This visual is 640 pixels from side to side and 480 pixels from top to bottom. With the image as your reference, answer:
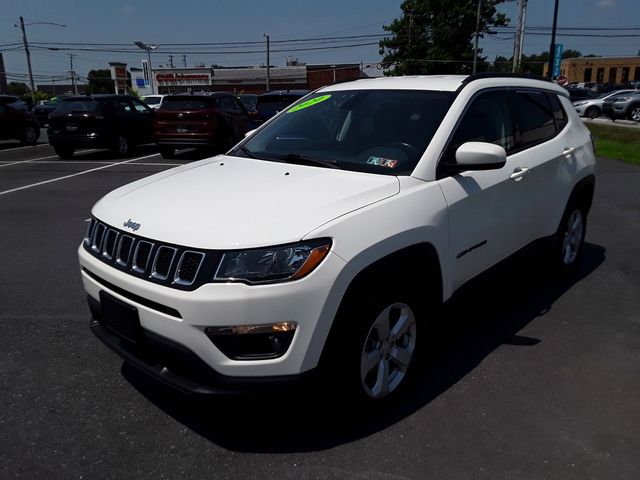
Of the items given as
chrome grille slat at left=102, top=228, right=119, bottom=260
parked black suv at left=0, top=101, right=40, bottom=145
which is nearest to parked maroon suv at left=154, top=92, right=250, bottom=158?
parked black suv at left=0, top=101, right=40, bottom=145

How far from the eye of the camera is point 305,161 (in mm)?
3447

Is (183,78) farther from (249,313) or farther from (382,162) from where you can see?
(249,313)

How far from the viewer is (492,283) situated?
12.0 feet

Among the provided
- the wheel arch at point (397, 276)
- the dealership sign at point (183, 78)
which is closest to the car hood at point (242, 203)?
the wheel arch at point (397, 276)

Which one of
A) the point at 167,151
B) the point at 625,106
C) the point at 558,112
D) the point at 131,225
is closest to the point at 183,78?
the point at 625,106

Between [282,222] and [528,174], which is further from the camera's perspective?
[528,174]

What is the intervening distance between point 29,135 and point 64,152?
431cm

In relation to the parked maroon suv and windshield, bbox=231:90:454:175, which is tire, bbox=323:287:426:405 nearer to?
windshield, bbox=231:90:454:175

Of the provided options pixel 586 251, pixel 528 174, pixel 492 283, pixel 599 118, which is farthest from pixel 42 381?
pixel 599 118

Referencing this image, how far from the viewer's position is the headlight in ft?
7.65

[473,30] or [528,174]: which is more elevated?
[473,30]

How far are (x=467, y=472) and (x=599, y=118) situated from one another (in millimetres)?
30247

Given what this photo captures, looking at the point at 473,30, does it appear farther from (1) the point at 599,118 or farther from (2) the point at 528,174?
(2) the point at 528,174

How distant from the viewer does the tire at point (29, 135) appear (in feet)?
58.6
